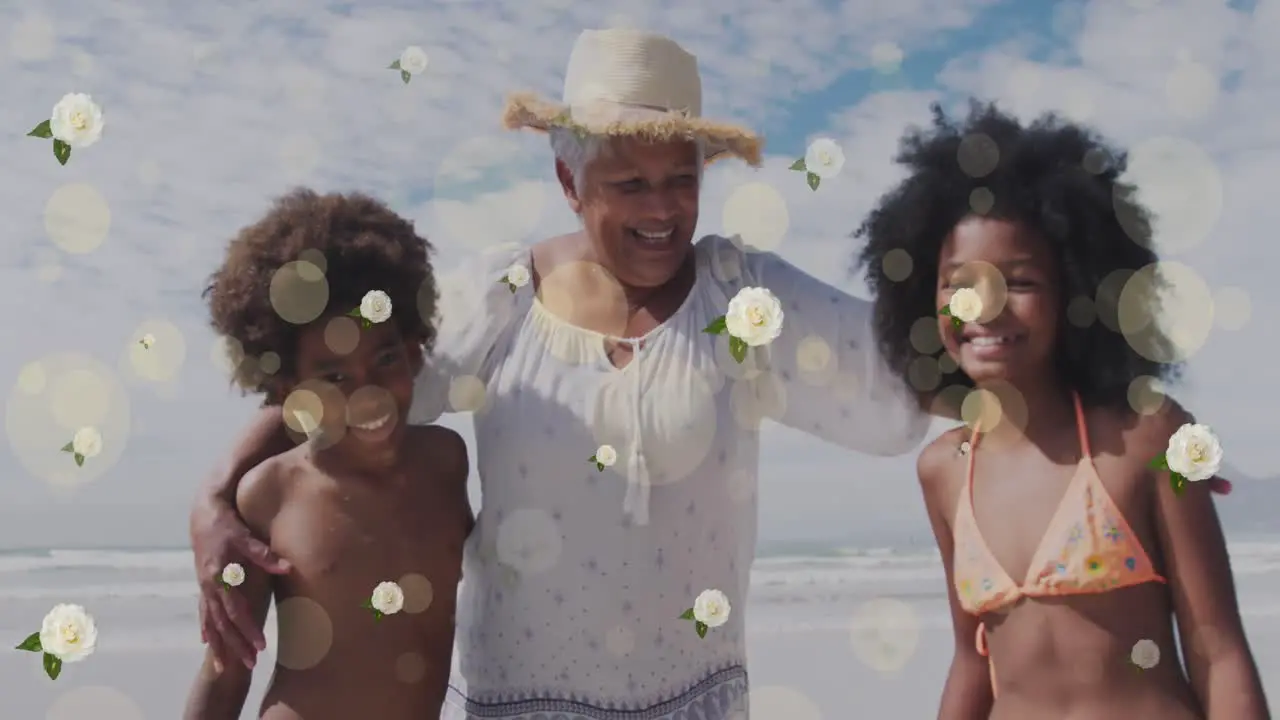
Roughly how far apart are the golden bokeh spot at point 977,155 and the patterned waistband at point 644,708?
1400 millimetres

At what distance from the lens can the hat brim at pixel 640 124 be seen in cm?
287

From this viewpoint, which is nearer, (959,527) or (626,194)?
(959,527)

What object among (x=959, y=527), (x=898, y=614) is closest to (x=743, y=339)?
(x=959, y=527)

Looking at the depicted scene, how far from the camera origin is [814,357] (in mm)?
3008

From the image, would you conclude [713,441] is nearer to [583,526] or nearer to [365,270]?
[583,526]

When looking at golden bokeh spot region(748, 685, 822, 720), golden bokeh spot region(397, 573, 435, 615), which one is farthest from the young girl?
golden bokeh spot region(748, 685, 822, 720)

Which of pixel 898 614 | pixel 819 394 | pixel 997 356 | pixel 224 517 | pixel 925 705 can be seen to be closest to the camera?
pixel 997 356

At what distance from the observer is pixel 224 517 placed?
2.82 metres

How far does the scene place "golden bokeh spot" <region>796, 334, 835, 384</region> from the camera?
9.85 ft

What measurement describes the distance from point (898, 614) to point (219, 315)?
7971mm
